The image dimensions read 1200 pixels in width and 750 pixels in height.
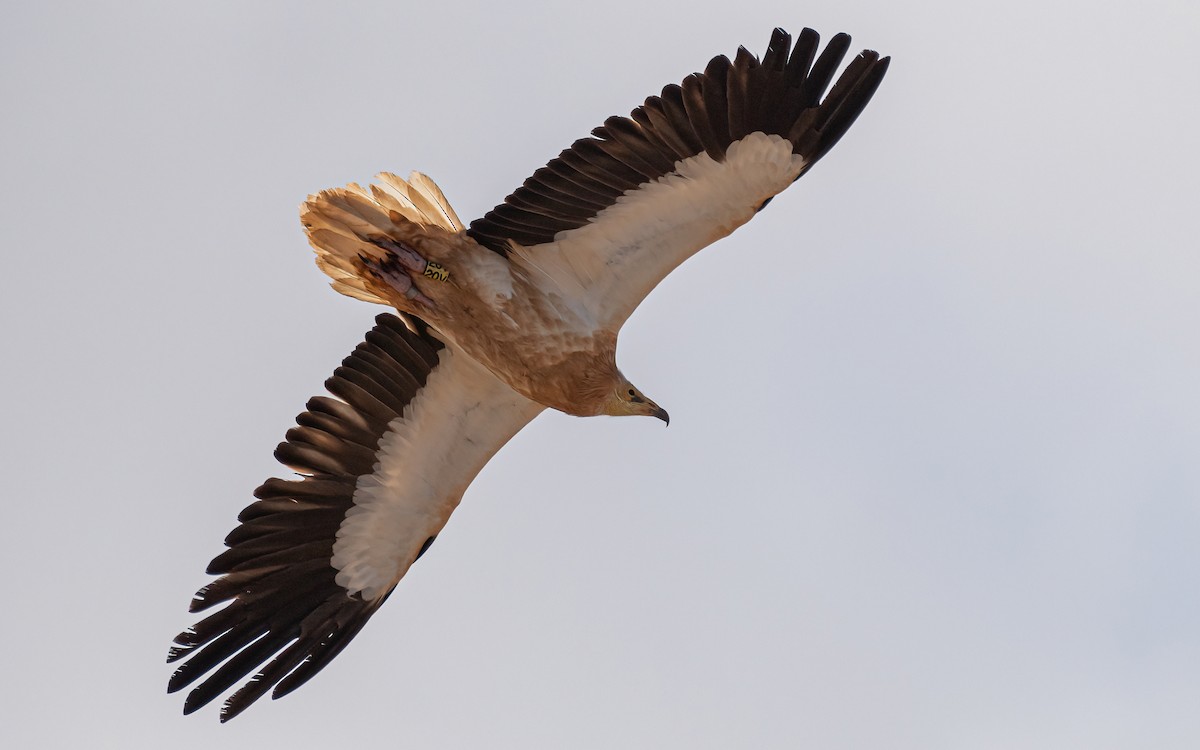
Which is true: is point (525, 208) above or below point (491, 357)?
above

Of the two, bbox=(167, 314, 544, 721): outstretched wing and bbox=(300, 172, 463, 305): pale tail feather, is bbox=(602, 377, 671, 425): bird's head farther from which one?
bbox=(300, 172, 463, 305): pale tail feather

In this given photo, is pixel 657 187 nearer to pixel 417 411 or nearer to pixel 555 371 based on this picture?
pixel 555 371

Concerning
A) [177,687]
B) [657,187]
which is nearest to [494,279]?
[657,187]

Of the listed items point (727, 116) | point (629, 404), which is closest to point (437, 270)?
point (629, 404)

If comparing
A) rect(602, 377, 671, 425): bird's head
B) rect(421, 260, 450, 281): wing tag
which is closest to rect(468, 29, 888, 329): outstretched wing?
rect(421, 260, 450, 281): wing tag

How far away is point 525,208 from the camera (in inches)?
363

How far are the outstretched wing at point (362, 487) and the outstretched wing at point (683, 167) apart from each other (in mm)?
1170

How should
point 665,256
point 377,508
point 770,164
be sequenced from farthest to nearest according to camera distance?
1. point 377,508
2. point 665,256
3. point 770,164

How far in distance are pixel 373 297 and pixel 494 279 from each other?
2.76 ft

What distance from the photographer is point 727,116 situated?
28.7 ft

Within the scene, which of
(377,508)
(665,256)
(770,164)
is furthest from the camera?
(377,508)

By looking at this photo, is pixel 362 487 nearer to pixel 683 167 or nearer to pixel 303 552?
pixel 303 552

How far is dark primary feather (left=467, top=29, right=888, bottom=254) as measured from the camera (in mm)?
8617

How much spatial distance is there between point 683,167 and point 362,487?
9.70 feet
